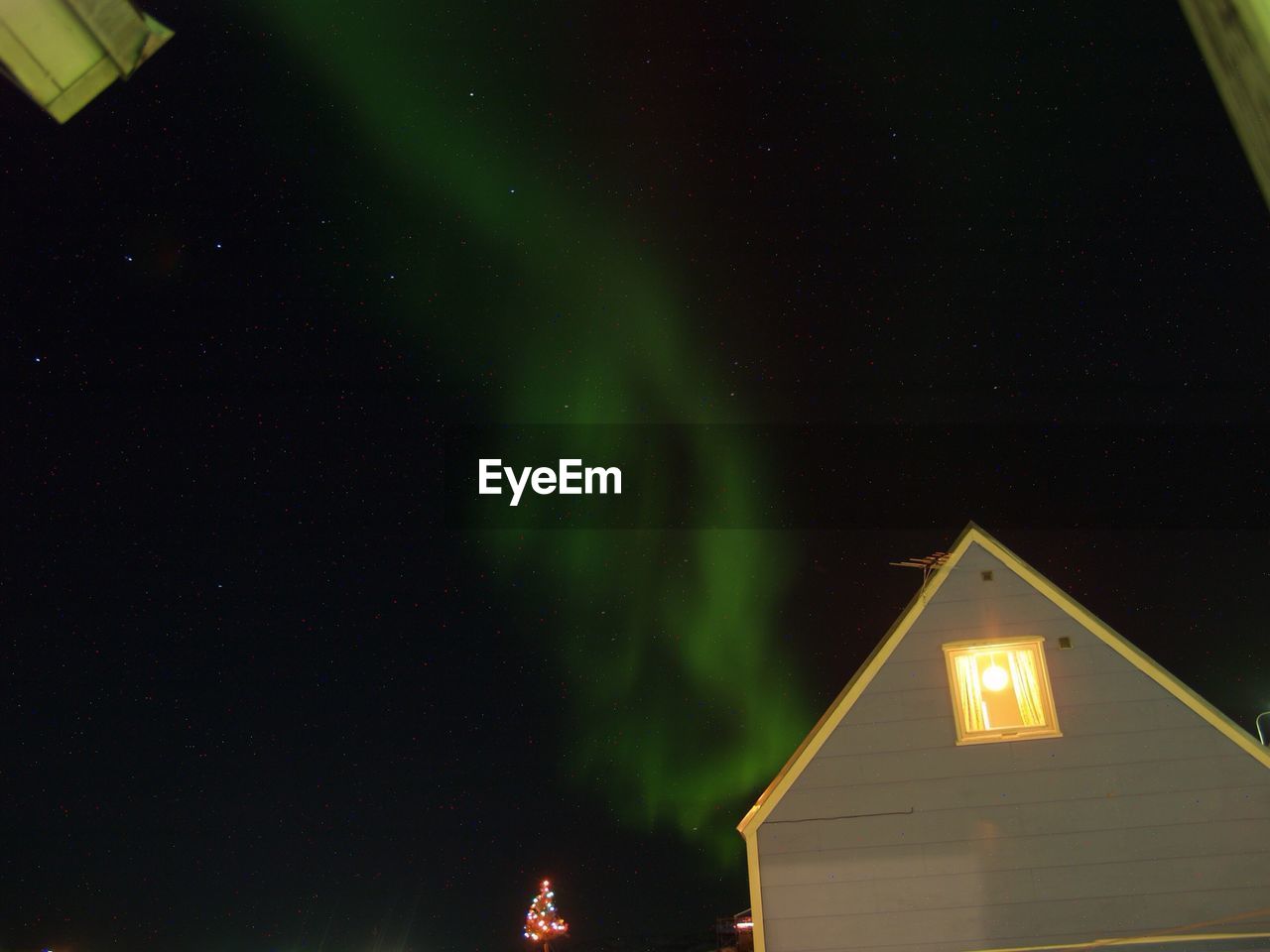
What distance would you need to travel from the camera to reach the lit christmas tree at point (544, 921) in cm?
3350

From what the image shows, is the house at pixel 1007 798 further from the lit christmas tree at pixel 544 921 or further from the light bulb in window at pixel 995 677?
the lit christmas tree at pixel 544 921

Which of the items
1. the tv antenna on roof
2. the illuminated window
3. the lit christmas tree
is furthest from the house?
the lit christmas tree

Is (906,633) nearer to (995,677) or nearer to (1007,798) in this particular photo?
(995,677)

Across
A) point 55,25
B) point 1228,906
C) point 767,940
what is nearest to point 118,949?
point 767,940

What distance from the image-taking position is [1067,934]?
956 cm

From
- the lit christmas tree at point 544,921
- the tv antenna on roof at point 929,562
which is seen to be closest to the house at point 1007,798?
the tv antenna on roof at point 929,562

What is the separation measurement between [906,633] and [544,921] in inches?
1095

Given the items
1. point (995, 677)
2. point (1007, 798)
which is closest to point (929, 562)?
point (995, 677)

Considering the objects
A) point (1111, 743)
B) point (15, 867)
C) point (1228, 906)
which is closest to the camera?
point (1228, 906)

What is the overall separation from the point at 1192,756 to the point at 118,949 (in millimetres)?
54675

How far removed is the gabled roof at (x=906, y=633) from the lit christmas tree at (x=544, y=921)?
86.5 feet

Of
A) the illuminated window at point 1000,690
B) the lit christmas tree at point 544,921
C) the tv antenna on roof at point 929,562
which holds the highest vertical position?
the tv antenna on roof at point 929,562

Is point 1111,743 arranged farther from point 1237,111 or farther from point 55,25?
point 55,25

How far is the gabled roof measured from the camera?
10.1 metres
